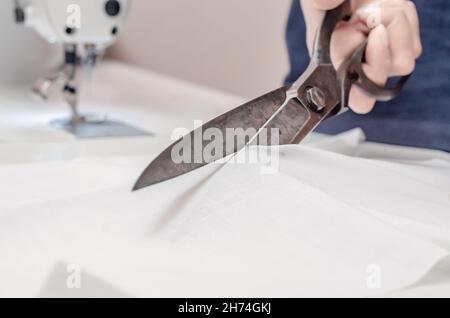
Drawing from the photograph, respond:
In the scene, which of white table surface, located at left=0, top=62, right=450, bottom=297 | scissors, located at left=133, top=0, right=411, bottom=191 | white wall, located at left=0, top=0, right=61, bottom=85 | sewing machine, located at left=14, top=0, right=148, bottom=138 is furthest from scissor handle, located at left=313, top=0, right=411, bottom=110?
white wall, located at left=0, top=0, right=61, bottom=85

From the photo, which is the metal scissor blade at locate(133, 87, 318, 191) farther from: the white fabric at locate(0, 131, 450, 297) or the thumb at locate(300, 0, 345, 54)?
the thumb at locate(300, 0, 345, 54)

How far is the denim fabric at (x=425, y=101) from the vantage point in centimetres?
94

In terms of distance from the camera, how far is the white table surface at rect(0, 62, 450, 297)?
0.82m

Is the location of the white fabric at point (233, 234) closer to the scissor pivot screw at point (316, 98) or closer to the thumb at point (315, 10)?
the scissor pivot screw at point (316, 98)

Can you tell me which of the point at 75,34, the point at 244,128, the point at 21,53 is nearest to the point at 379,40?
the point at 244,128

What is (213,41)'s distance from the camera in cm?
177

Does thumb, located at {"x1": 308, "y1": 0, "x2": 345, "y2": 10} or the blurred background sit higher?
thumb, located at {"x1": 308, "y1": 0, "x2": 345, "y2": 10}

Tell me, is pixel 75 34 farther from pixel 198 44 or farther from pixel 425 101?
pixel 198 44

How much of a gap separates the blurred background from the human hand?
2.55 feet

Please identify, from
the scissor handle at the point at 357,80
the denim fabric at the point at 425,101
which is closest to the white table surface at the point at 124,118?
the denim fabric at the point at 425,101

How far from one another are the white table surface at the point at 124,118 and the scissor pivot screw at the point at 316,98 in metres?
0.20

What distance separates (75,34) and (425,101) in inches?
20.6

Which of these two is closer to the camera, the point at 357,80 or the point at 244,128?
the point at 244,128

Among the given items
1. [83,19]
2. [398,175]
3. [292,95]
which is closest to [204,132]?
[292,95]
